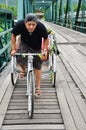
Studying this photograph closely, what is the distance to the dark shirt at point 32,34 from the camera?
17.1 ft

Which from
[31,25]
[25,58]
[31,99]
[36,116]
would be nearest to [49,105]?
[36,116]

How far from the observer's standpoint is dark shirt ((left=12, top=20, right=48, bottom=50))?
205 inches

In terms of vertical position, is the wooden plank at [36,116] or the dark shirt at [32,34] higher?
the dark shirt at [32,34]

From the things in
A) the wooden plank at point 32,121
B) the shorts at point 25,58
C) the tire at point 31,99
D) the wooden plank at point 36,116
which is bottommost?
the wooden plank at point 36,116

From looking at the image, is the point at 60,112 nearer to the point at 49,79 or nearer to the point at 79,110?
the point at 79,110

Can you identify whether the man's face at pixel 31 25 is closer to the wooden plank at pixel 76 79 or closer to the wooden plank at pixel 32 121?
the wooden plank at pixel 32 121

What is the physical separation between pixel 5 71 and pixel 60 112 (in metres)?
3.30

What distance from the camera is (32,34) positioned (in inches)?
205

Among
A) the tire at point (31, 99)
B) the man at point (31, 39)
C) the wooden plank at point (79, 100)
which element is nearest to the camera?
the tire at point (31, 99)

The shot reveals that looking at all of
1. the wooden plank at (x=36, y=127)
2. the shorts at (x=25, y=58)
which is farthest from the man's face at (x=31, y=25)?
the wooden plank at (x=36, y=127)

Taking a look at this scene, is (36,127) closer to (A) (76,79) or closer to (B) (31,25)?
(B) (31,25)

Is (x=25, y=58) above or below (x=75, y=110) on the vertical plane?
above

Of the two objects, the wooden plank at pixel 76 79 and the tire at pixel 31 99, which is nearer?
the tire at pixel 31 99

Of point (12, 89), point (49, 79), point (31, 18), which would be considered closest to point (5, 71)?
point (49, 79)
